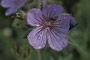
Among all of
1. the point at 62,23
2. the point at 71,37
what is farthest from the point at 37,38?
the point at 71,37

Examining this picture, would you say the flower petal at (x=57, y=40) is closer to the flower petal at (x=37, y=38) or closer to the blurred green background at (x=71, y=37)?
the flower petal at (x=37, y=38)

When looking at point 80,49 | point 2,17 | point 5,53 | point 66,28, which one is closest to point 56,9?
point 66,28

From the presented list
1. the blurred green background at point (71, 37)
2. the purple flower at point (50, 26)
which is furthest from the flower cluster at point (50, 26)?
the blurred green background at point (71, 37)

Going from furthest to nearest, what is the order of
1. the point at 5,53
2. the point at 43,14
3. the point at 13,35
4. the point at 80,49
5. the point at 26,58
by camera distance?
the point at 13,35
the point at 5,53
the point at 80,49
the point at 26,58
the point at 43,14

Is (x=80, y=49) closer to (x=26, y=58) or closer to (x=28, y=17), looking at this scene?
(x=26, y=58)

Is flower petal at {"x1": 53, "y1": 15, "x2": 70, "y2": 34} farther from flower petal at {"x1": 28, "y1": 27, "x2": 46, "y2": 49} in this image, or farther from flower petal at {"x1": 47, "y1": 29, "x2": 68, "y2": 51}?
flower petal at {"x1": 28, "y1": 27, "x2": 46, "y2": 49}

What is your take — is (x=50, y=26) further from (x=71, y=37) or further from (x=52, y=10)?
(x=71, y=37)
